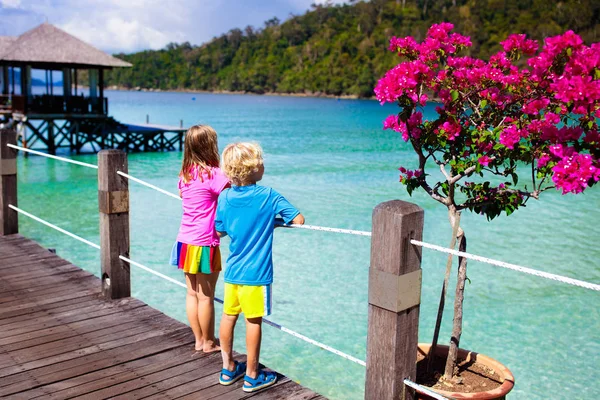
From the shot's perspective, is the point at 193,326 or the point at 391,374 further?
the point at 193,326

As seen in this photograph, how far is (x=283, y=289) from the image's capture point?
32.1ft

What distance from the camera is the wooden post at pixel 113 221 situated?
426 centimetres

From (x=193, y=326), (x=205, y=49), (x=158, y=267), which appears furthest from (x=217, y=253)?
(x=205, y=49)

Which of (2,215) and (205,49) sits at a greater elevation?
(205,49)

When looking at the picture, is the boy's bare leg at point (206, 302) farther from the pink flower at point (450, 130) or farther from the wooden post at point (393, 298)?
the pink flower at point (450, 130)

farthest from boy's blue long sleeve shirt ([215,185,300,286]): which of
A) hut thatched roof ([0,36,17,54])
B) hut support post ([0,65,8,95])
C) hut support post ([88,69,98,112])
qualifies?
hut support post ([0,65,8,95])

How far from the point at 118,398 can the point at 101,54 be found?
2525cm

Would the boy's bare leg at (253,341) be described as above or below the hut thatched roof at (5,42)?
below

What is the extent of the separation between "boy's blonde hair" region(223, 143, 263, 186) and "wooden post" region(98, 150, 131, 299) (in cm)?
154

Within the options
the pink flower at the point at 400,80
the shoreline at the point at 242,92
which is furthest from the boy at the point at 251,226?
the shoreline at the point at 242,92

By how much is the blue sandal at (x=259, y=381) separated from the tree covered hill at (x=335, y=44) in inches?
3970

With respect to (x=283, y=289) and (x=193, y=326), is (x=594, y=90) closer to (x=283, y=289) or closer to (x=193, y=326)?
(x=193, y=326)

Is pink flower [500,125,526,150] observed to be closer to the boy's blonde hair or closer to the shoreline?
the boy's blonde hair

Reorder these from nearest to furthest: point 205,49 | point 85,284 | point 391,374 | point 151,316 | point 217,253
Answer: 1. point 391,374
2. point 217,253
3. point 151,316
4. point 85,284
5. point 205,49
